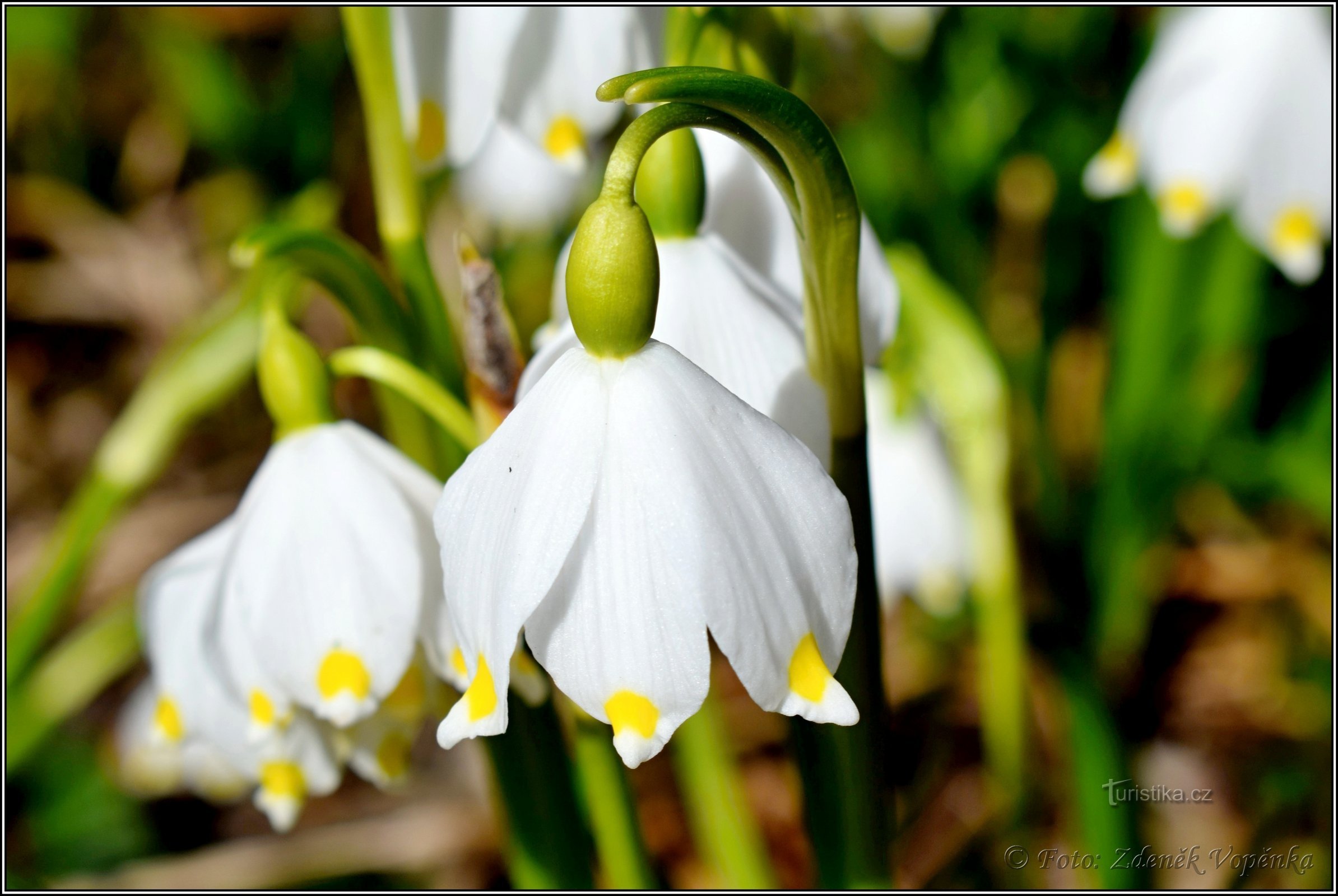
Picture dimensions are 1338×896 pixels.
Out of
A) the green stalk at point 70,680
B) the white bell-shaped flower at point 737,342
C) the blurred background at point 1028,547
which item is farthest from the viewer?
the blurred background at point 1028,547

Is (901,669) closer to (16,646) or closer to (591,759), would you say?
(591,759)

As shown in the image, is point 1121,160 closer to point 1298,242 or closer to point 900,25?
point 1298,242

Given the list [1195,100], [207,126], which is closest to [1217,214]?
[1195,100]

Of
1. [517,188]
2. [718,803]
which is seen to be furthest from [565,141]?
[517,188]

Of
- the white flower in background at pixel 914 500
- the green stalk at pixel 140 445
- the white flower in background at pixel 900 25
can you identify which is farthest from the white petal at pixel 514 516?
the white flower in background at pixel 900 25

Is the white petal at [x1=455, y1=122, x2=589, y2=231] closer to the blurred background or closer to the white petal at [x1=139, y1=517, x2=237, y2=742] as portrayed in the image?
the blurred background

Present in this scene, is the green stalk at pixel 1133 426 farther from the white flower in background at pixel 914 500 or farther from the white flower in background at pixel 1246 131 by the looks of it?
the white flower in background at pixel 914 500
